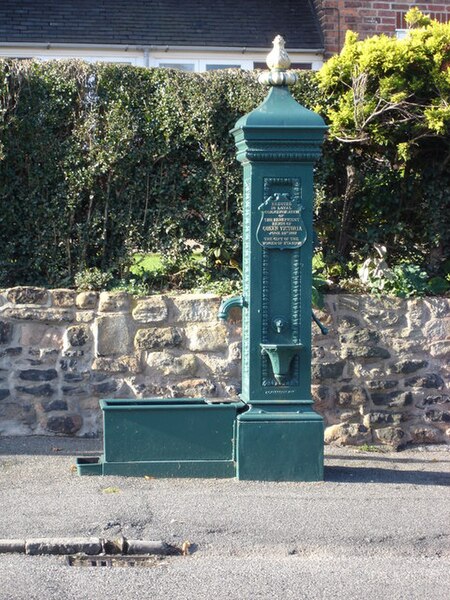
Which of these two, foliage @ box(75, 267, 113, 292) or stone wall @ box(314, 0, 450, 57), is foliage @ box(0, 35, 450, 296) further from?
stone wall @ box(314, 0, 450, 57)

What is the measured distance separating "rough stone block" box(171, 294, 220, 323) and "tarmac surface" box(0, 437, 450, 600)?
5.01ft

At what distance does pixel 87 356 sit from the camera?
27.1 ft

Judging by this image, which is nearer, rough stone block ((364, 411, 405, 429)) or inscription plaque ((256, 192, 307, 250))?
inscription plaque ((256, 192, 307, 250))

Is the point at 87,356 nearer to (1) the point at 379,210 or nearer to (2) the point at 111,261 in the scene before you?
(2) the point at 111,261

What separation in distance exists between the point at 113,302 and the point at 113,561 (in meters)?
3.06

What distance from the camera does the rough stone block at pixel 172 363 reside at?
8297mm

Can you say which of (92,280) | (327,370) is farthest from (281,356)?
(92,280)

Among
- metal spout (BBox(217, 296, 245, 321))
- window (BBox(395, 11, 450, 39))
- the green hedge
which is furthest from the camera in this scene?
window (BBox(395, 11, 450, 39))

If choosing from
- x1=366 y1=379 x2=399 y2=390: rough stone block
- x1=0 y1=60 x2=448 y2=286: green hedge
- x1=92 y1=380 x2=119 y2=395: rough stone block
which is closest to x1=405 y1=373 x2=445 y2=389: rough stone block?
x1=366 y1=379 x2=399 y2=390: rough stone block

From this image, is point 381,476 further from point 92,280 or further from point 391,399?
point 92,280

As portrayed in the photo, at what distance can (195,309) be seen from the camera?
27.3 feet

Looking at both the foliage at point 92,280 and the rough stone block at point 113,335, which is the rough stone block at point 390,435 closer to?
the rough stone block at point 113,335

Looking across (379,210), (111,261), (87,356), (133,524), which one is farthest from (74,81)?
(133,524)

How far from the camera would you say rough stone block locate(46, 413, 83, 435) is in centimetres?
825
